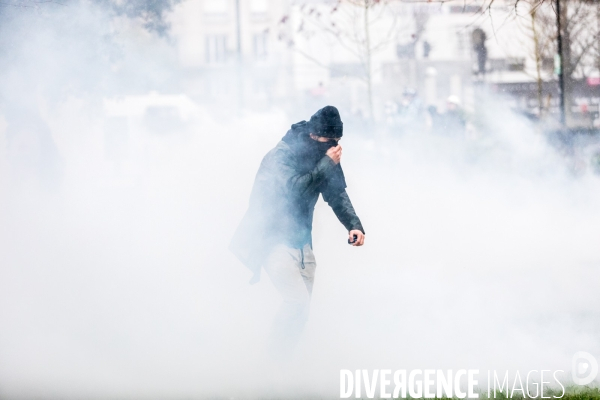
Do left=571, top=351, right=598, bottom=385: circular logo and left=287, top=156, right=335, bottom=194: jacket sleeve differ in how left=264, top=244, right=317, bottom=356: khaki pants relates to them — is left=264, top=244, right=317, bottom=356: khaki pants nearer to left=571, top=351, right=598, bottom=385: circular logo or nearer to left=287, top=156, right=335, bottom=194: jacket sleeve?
left=287, top=156, right=335, bottom=194: jacket sleeve

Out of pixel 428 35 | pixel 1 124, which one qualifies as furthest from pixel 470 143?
pixel 428 35

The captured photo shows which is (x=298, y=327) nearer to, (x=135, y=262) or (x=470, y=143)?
(x=135, y=262)

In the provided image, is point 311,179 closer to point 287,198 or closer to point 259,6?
point 287,198

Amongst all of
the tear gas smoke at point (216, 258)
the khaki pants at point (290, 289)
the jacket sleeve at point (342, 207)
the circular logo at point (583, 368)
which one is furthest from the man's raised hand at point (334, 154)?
the circular logo at point (583, 368)

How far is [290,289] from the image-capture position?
4.79 meters

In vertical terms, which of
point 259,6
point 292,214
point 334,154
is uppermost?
point 259,6

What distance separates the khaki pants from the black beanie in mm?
652

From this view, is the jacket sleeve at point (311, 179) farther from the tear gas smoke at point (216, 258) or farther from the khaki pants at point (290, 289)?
the tear gas smoke at point (216, 258)

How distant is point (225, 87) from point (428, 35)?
1337cm

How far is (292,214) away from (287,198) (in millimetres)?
96

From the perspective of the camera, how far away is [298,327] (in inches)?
192

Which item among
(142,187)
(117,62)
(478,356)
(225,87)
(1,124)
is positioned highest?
(225,87)

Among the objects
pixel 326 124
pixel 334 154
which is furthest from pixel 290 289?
pixel 326 124

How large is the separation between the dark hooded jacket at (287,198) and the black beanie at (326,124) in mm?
73
